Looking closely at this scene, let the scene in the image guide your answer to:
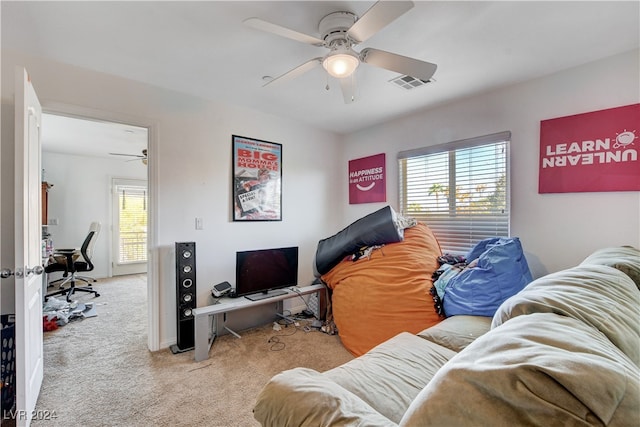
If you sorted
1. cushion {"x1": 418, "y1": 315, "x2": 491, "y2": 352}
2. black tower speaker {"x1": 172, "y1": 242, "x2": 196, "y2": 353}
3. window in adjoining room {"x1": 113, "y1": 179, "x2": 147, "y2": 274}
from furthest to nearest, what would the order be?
window in adjoining room {"x1": 113, "y1": 179, "x2": 147, "y2": 274} → black tower speaker {"x1": 172, "y1": 242, "x2": 196, "y2": 353} → cushion {"x1": 418, "y1": 315, "x2": 491, "y2": 352}

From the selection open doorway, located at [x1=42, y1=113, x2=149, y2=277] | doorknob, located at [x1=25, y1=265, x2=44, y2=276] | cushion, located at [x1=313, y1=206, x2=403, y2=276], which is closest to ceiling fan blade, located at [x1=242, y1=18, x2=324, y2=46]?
cushion, located at [x1=313, y1=206, x2=403, y2=276]

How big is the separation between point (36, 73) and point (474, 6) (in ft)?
10.0

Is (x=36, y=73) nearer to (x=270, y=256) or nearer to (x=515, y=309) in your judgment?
(x=270, y=256)

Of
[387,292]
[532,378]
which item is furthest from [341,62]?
[387,292]

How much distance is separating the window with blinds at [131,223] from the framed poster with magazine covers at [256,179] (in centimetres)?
416

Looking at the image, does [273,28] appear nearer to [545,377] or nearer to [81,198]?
[545,377]

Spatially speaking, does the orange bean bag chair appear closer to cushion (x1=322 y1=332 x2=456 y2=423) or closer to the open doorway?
cushion (x1=322 y1=332 x2=456 y2=423)

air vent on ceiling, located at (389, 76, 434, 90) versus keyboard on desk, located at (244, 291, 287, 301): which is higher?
air vent on ceiling, located at (389, 76, 434, 90)

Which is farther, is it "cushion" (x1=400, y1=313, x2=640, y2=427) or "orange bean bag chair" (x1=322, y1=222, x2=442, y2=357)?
"orange bean bag chair" (x1=322, y1=222, x2=442, y2=357)

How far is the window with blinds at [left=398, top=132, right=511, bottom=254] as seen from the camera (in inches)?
104

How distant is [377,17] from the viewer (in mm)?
1348

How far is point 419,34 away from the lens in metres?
1.82

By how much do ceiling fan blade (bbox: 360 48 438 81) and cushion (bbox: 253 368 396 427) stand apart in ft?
5.61

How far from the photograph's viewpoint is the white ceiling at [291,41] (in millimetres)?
1596
